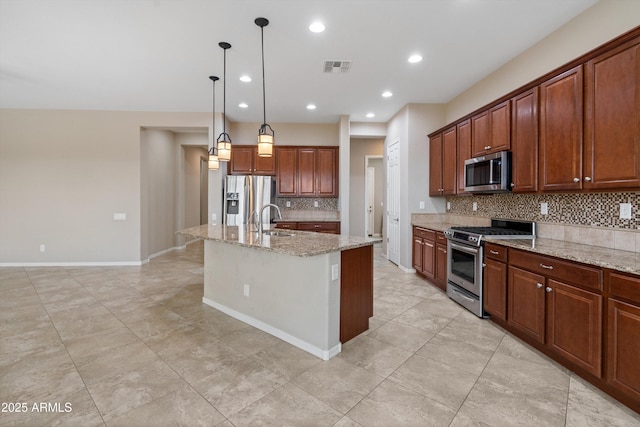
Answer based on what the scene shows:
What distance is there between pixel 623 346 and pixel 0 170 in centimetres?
876

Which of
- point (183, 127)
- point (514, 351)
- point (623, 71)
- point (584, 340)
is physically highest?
point (183, 127)

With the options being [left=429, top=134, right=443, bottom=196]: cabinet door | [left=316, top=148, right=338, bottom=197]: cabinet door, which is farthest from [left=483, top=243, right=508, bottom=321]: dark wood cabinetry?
[left=316, top=148, right=338, bottom=197]: cabinet door

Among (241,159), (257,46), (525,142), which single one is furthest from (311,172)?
(525,142)

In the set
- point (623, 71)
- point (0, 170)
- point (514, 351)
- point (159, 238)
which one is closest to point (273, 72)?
point (623, 71)

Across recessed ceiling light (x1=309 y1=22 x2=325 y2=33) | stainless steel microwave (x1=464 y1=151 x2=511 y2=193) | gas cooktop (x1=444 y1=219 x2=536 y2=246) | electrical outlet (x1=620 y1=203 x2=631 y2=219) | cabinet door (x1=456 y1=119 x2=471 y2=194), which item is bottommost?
gas cooktop (x1=444 y1=219 x2=536 y2=246)

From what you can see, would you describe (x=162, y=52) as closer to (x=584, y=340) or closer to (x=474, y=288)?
(x=474, y=288)

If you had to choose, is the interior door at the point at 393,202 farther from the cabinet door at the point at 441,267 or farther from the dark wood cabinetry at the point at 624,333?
the dark wood cabinetry at the point at 624,333

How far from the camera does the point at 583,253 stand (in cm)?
221

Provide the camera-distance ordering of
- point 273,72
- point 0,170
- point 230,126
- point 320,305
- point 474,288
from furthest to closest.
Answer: point 230,126 < point 0,170 < point 273,72 < point 474,288 < point 320,305

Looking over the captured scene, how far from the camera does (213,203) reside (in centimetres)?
575

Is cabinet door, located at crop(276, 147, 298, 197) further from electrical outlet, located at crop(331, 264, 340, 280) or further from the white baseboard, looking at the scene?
electrical outlet, located at crop(331, 264, 340, 280)

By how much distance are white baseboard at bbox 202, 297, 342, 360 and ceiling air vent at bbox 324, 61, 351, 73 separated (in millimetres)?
3182

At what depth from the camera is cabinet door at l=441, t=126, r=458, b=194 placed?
4383 mm

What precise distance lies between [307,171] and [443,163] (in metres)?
2.77
